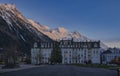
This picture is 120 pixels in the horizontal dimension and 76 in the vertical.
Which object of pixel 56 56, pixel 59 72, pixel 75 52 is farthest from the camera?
pixel 75 52

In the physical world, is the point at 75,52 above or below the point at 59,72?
above

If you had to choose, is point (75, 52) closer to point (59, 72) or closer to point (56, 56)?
point (56, 56)

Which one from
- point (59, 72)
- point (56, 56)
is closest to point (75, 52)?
point (56, 56)

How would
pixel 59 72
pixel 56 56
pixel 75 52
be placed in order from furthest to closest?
1. pixel 75 52
2. pixel 56 56
3. pixel 59 72

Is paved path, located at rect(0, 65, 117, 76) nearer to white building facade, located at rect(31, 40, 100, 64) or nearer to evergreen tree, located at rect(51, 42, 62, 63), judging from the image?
evergreen tree, located at rect(51, 42, 62, 63)

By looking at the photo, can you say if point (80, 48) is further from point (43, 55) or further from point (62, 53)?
point (43, 55)

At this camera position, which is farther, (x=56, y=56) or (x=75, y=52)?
(x=75, y=52)

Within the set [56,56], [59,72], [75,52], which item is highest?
[75,52]

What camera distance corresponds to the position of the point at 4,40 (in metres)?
193

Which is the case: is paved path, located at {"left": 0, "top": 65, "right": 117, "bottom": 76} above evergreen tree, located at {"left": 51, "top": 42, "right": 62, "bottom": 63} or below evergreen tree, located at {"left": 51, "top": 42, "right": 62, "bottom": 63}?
below

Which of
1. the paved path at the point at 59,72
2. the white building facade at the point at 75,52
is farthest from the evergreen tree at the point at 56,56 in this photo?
the paved path at the point at 59,72

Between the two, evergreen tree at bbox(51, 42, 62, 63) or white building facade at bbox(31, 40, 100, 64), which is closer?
evergreen tree at bbox(51, 42, 62, 63)

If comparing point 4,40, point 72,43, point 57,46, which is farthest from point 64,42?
point 4,40

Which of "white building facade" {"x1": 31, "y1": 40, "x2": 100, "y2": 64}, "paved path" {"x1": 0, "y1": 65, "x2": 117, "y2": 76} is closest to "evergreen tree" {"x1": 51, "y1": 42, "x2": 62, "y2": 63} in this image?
"white building facade" {"x1": 31, "y1": 40, "x2": 100, "y2": 64}
